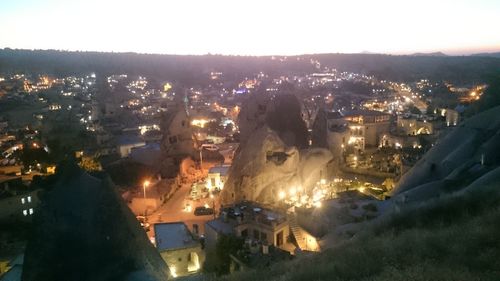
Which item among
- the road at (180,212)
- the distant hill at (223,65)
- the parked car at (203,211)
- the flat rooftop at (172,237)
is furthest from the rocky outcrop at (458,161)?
the distant hill at (223,65)

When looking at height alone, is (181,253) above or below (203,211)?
above

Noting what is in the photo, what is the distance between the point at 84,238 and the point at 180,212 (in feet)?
52.1

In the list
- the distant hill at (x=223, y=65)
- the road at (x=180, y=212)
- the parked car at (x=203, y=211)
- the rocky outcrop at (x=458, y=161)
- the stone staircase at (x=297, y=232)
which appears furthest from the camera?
the distant hill at (x=223, y=65)

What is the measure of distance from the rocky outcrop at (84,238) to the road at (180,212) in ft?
39.9

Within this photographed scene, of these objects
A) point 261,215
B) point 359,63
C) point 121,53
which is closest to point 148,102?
point 261,215

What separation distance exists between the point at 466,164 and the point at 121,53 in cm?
17541

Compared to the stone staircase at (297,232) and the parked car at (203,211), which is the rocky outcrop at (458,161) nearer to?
the stone staircase at (297,232)

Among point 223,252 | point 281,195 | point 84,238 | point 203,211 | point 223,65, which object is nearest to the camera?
point 84,238

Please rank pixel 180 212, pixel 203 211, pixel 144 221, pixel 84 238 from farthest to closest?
pixel 180 212, pixel 203 211, pixel 144 221, pixel 84 238

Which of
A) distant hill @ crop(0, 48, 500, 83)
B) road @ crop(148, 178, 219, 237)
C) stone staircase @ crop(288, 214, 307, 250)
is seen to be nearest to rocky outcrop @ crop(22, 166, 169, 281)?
stone staircase @ crop(288, 214, 307, 250)

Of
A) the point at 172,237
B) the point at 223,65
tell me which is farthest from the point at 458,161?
the point at 223,65

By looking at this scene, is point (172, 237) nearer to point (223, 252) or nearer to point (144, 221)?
point (223, 252)

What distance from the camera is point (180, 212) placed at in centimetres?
2503

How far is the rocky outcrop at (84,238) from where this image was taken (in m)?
9.06
